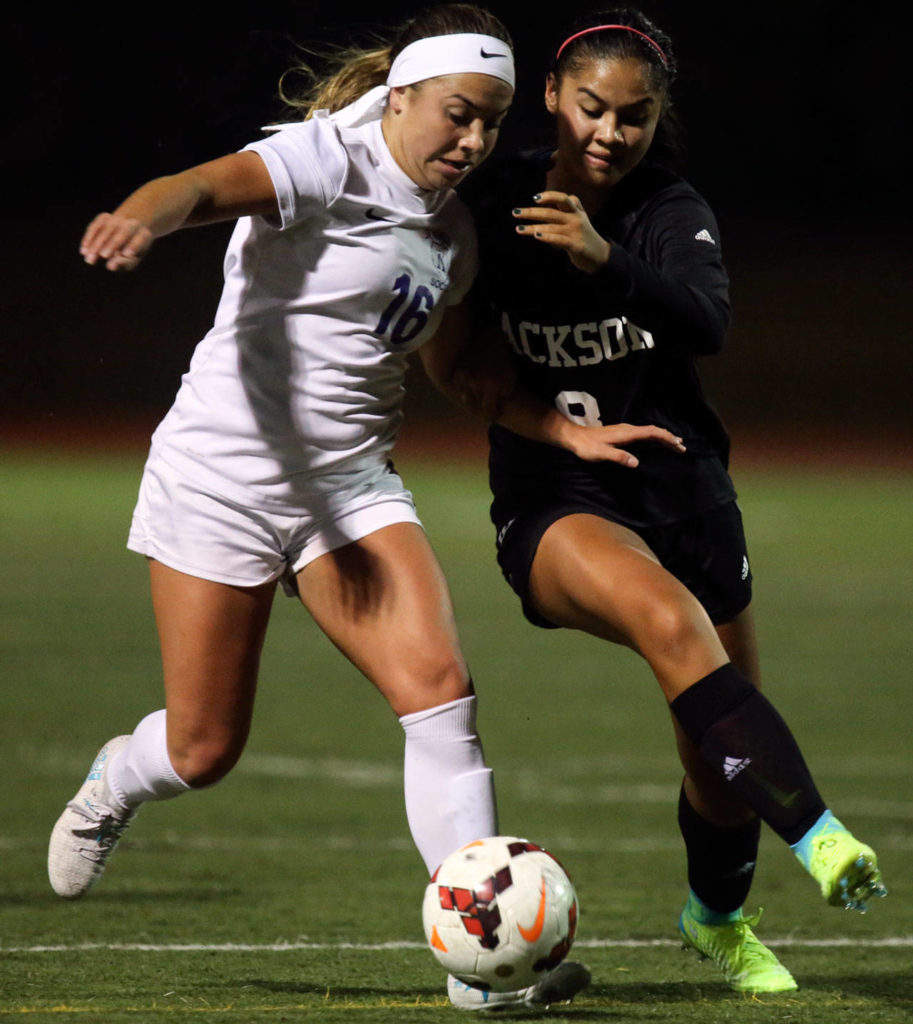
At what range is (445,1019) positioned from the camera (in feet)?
10.4

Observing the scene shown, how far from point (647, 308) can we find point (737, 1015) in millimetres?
1410

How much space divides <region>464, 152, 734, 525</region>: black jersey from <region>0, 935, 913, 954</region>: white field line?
1372 mm

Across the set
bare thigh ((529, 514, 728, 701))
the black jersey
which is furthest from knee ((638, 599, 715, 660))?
the black jersey

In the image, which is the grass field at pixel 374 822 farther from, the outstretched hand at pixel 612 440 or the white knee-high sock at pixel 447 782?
the outstretched hand at pixel 612 440

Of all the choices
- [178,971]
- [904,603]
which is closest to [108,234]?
[178,971]

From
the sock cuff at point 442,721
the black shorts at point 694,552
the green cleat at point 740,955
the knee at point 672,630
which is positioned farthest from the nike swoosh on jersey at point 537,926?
the green cleat at point 740,955

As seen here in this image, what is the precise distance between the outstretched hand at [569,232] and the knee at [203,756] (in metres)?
1.28

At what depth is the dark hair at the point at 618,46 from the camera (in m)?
3.33

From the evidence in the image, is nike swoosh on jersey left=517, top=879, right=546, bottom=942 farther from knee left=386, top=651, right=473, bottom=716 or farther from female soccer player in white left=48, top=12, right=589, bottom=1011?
knee left=386, top=651, right=473, bottom=716

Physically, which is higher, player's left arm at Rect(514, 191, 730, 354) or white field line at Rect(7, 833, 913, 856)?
player's left arm at Rect(514, 191, 730, 354)

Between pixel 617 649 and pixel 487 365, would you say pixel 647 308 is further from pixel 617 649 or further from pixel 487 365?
pixel 617 649

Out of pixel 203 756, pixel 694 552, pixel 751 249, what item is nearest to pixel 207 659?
pixel 203 756

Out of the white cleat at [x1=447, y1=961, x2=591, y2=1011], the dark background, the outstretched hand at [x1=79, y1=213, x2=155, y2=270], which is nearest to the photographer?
the outstretched hand at [x1=79, y1=213, x2=155, y2=270]

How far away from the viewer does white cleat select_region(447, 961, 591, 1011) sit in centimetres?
320
